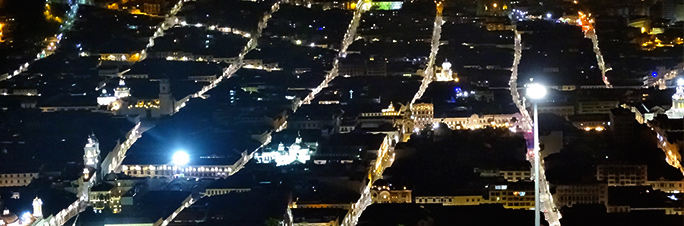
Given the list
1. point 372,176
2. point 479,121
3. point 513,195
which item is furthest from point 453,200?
point 479,121

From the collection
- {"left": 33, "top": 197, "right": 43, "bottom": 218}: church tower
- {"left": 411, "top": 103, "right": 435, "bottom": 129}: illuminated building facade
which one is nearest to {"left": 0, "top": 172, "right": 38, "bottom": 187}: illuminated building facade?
{"left": 33, "top": 197, "right": 43, "bottom": 218}: church tower

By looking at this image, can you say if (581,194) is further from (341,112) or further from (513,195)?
(341,112)

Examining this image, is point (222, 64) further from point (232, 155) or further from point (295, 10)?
point (232, 155)

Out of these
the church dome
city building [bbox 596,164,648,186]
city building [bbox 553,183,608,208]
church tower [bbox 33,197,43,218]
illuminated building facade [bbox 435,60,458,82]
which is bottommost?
the church dome

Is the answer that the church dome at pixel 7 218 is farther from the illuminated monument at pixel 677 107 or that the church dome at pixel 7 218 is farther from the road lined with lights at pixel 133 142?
the illuminated monument at pixel 677 107

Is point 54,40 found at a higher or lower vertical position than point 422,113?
higher

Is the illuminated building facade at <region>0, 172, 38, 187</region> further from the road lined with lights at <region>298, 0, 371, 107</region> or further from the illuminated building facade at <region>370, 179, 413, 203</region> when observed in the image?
the road lined with lights at <region>298, 0, 371, 107</region>
